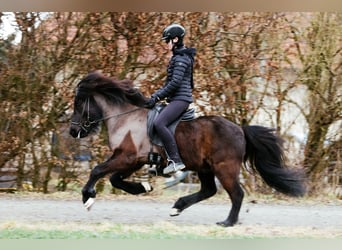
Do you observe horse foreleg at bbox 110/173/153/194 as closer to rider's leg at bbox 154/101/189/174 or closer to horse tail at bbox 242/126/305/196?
rider's leg at bbox 154/101/189/174

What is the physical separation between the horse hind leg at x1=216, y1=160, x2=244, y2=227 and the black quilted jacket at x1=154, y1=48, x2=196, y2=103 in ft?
3.22

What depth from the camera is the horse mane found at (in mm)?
9930

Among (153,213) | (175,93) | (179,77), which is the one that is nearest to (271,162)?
(175,93)

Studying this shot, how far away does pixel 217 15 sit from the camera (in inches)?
533

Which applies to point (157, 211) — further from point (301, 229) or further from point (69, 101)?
point (69, 101)

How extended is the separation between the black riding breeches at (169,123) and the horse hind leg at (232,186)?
1.92 feet

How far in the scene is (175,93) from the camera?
9.54 meters

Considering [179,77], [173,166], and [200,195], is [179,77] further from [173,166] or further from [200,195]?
[200,195]

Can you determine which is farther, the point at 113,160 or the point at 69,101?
the point at 69,101

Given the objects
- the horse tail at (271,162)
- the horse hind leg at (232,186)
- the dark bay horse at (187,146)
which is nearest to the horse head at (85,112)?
the dark bay horse at (187,146)

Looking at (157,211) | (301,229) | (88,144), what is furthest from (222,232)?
(88,144)

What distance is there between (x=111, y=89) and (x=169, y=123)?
0.99m

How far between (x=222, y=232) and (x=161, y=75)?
5137 millimetres

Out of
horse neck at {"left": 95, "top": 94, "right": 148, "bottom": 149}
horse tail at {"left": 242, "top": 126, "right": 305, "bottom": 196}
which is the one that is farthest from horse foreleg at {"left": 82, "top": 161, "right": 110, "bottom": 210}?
horse tail at {"left": 242, "top": 126, "right": 305, "bottom": 196}
